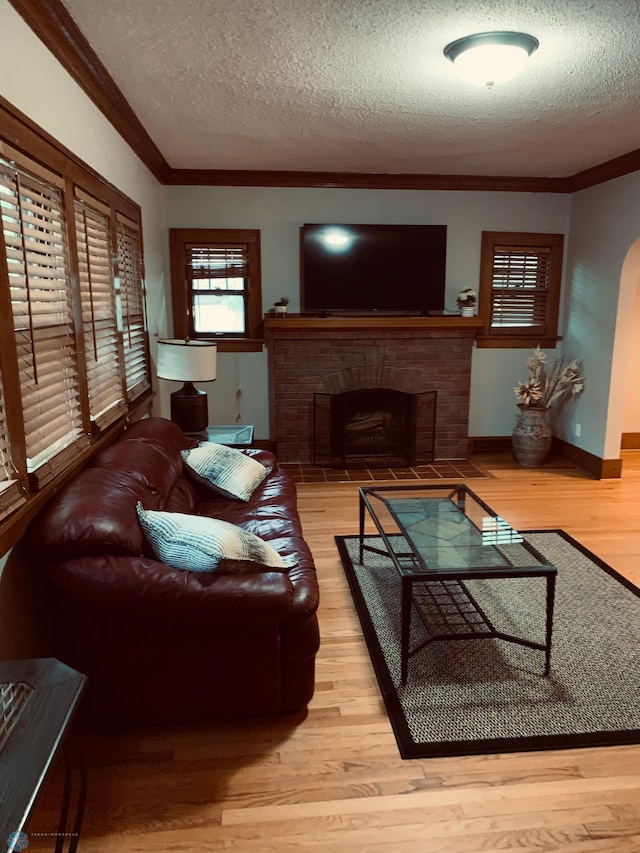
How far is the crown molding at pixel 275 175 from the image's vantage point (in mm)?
2820

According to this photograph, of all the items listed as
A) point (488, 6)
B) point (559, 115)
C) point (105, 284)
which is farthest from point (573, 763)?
point (559, 115)

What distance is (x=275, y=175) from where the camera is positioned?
5.09 m

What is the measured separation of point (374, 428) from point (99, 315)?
10.3 ft

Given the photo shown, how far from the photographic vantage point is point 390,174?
516 centimetres

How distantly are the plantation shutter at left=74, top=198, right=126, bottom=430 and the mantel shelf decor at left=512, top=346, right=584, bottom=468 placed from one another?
3.71 m

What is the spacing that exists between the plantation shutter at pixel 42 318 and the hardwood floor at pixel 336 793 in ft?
3.49

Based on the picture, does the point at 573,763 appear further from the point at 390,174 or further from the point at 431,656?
the point at 390,174

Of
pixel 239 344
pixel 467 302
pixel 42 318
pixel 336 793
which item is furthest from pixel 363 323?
pixel 336 793

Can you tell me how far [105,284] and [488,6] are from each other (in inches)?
86.4

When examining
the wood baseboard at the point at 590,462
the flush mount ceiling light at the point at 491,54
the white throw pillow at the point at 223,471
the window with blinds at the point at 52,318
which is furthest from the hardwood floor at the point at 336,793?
the wood baseboard at the point at 590,462

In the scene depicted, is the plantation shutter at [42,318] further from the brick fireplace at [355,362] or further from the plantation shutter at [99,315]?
the brick fireplace at [355,362]

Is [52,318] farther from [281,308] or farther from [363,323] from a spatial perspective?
[363,323]

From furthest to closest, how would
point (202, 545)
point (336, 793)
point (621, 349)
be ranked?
point (621, 349)
point (202, 545)
point (336, 793)

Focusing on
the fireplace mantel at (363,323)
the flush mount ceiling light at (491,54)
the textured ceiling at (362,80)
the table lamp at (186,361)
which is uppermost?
the textured ceiling at (362,80)
